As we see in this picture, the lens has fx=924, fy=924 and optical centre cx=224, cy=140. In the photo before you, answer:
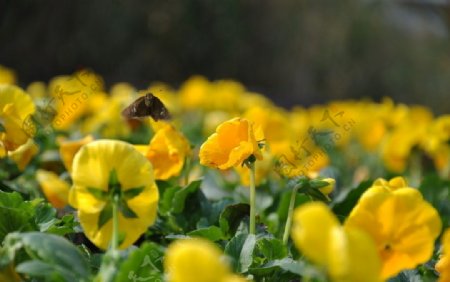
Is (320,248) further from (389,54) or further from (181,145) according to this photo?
(389,54)

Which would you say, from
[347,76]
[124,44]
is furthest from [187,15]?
[347,76]

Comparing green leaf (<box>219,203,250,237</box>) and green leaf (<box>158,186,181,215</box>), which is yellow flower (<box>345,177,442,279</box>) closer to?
green leaf (<box>219,203,250,237</box>)

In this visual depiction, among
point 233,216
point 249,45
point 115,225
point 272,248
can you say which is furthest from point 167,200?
point 249,45

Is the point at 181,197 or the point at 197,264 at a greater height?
the point at 197,264

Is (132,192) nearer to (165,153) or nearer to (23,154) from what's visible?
(165,153)

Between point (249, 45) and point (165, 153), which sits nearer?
point (165, 153)

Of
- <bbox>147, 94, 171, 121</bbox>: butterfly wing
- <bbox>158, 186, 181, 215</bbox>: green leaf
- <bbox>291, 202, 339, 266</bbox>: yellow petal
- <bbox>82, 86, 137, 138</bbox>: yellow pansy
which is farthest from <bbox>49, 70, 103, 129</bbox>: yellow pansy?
<bbox>291, 202, 339, 266</bbox>: yellow petal

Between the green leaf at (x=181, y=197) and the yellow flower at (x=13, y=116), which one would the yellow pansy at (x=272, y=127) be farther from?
the yellow flower at (x=13, y=116)

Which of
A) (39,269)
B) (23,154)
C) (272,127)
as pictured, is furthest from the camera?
(272,127)
